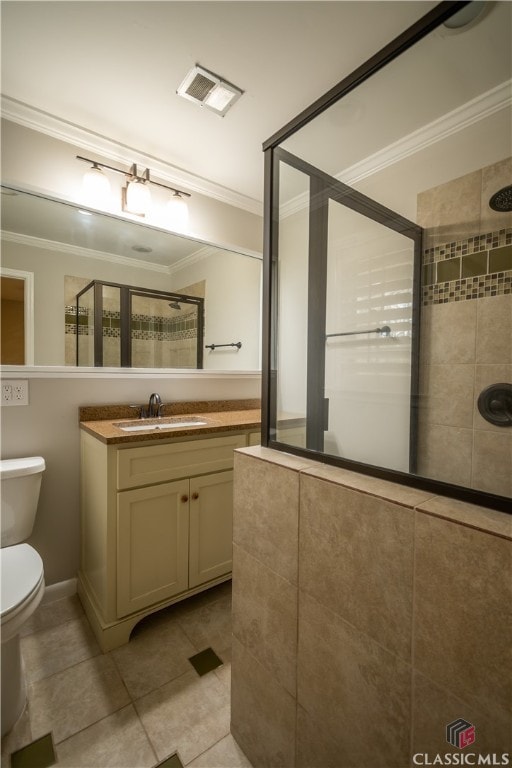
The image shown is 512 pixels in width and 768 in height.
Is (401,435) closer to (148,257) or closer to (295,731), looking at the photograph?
(295,731)

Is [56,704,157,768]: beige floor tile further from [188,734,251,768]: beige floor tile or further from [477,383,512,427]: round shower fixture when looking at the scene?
[477,383,512,427]: round shower fixture

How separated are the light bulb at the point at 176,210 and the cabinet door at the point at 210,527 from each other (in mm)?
1475

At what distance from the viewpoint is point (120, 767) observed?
40.8 inches

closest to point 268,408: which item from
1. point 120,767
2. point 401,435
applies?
point 401,435

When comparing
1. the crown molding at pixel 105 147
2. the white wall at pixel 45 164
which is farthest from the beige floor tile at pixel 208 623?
the crown molding at pixel 105 147

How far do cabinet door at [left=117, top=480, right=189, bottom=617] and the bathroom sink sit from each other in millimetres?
416

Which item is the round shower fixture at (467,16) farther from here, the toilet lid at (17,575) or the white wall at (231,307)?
the toilet lid at (17,575)

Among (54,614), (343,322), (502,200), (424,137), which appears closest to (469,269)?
(502,200)

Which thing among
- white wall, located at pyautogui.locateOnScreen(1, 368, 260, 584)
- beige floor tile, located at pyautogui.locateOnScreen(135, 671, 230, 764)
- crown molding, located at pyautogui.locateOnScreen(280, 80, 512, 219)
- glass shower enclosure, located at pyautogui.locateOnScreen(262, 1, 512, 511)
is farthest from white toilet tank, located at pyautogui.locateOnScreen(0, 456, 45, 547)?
crown molding, located at pyautogui.locateOnScreen(280, 80, 512, 219)

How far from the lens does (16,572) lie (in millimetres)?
1205

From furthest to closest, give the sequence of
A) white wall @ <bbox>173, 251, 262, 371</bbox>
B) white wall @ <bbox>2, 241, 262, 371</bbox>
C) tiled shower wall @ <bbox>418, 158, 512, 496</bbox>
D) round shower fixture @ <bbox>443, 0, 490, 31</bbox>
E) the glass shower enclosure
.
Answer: white wall @ <bbox>173, 251, 262, 371</bbox>
white wall @ <bbox>2, 241, 262, 371</bbox>
tiled shower wall @ <bbox>418, 158, 512, 496</bbox>
the glass shower enclosure
round shower fixture @ <bbox>443, 0, 490, 31</bbox>

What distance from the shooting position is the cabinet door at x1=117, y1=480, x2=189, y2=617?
149 cm

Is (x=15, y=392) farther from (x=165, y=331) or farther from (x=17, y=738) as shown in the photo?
(x=17, y=738)

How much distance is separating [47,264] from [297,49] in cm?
146
